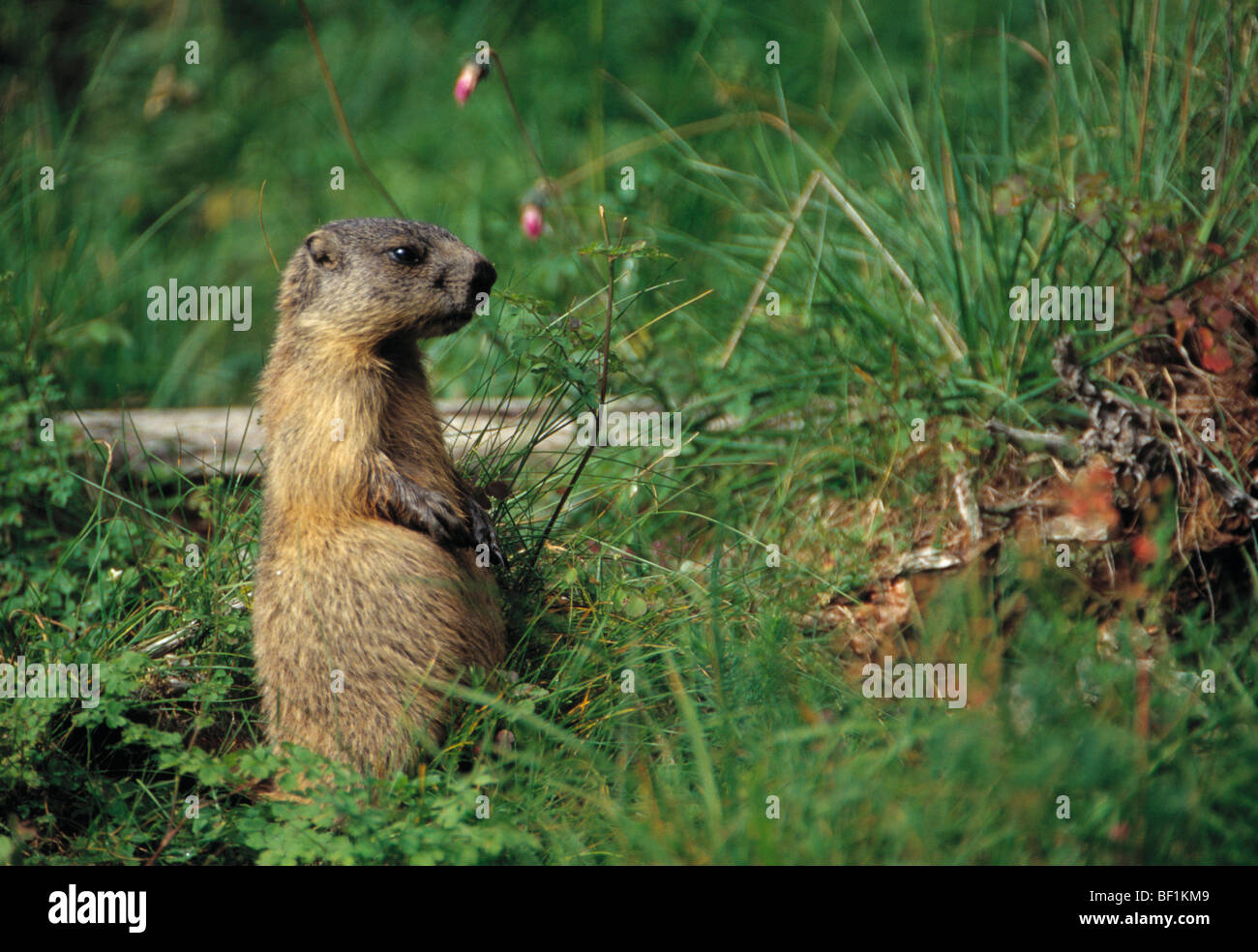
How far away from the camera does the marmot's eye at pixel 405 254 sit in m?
3.87

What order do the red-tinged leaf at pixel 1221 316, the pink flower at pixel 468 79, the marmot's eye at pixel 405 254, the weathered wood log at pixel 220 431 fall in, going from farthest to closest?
the weathered wood log at pixel 220 431 → the pink flower at pixel 468 79 → the red-tinged leaf at pixel 1221 316 → the marmot's eye at pixel 405 254

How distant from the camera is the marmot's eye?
152 inches

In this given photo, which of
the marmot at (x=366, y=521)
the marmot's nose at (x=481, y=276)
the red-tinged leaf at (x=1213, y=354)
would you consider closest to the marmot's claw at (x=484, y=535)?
the marmot at (x=366, y=521)

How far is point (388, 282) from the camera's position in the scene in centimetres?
385

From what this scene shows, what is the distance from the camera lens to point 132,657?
3709mm

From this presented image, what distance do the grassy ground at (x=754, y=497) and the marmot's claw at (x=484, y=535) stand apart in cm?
33

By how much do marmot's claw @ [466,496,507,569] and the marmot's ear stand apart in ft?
3.20

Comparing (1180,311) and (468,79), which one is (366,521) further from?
(1180,311)

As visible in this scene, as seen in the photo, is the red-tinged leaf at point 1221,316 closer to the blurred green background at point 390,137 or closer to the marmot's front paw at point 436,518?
the blurred green background at point 390,137

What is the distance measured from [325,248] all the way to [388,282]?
0.30 metres

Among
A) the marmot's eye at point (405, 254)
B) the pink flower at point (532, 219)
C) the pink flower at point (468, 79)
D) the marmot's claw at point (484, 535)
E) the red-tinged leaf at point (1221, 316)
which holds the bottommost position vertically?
the marmot's claw at point (484, 535)

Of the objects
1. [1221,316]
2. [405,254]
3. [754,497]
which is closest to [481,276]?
[405,254]

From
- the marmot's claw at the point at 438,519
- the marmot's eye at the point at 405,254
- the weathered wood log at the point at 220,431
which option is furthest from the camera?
the weathered wood log at the point at 220,431

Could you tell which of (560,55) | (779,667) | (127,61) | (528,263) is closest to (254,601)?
(779,667)
